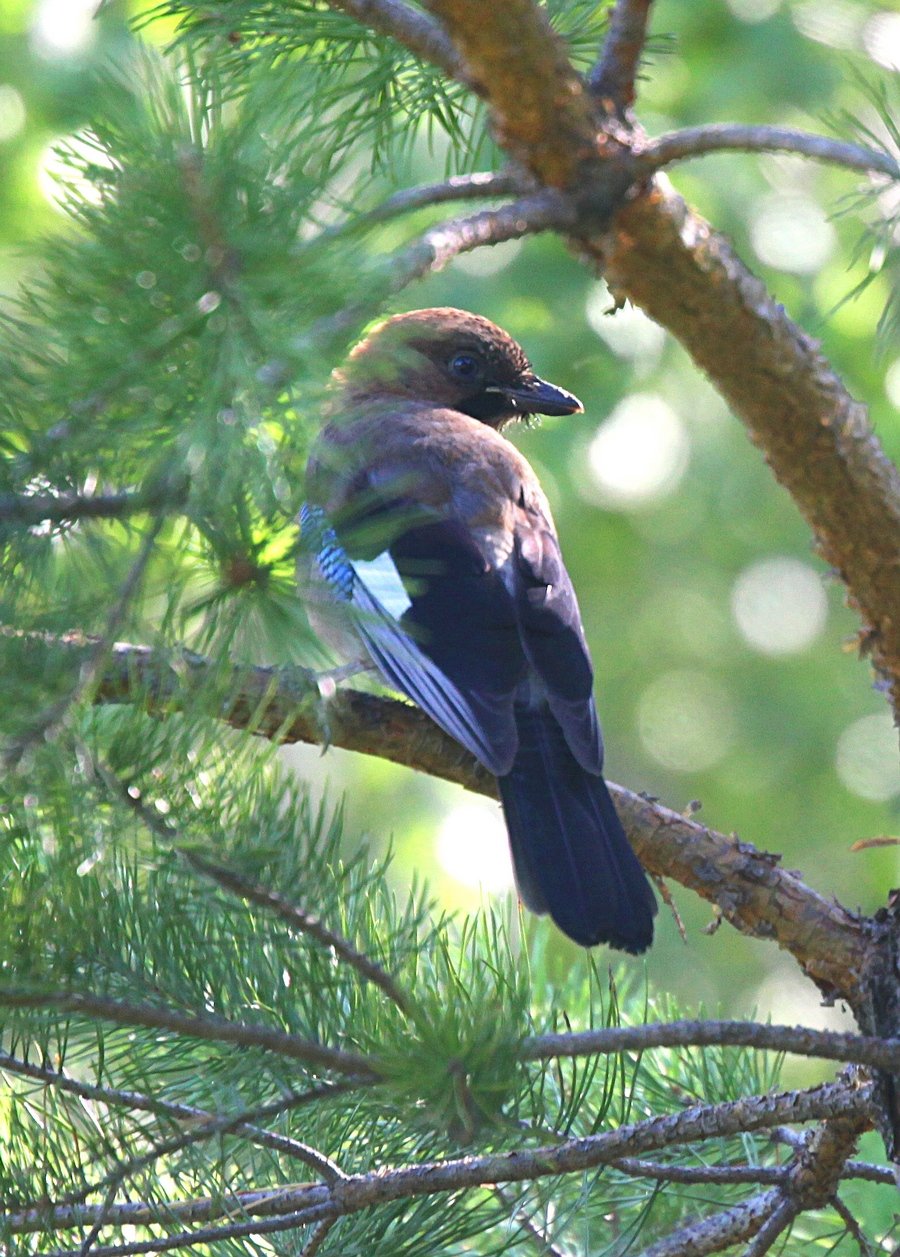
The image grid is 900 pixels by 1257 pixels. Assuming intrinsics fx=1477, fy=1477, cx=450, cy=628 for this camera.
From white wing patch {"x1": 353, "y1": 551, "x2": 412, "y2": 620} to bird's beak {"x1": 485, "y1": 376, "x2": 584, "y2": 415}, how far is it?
0.91 metres

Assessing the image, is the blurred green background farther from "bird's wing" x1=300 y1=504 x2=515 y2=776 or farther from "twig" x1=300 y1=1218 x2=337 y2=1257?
"twig" x1=300 y1=1218 x2=337 y2=1257

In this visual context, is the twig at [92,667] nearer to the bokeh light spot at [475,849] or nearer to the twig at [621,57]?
the twig at [621,57]

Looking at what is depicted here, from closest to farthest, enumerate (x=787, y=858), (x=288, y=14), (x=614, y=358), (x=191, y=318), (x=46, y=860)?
(x=191, y=318) → (x=46, y=860) → (x=288, y=14) → (x=614, y=358) → (x=787, y=858)

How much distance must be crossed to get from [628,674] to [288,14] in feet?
19.2

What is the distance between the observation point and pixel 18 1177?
1427 millimetres

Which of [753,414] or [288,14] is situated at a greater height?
[288,14]

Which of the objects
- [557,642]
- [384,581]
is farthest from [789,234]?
[384,581]

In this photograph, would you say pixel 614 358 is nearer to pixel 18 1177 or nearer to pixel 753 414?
pixel 753 414

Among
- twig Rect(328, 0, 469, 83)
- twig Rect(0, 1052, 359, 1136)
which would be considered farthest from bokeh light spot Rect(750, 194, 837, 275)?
twig Rect(0, 1052, 359, 1136)

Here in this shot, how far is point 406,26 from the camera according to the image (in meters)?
1.49

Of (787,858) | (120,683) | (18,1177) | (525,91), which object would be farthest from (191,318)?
(787,858)

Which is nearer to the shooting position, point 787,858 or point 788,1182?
point 788,1182

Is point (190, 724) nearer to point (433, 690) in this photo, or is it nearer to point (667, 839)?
point (667, 839)

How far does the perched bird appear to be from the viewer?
194 centimetres
